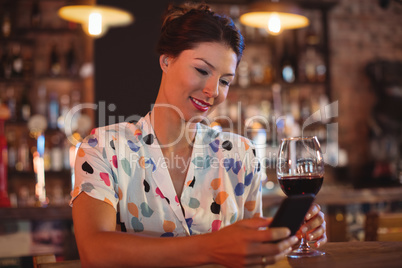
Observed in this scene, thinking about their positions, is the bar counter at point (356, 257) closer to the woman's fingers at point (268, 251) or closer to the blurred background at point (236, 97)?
the woman's fingers at point (268, 251)

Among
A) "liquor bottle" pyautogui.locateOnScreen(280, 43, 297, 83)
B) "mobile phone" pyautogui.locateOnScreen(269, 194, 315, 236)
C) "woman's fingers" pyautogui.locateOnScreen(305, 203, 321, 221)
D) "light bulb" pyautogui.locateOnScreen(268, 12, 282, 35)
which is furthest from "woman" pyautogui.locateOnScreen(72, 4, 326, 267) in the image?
"liquor bottle" pyautogui.locateOnScreen(280, 43, 297, 83)

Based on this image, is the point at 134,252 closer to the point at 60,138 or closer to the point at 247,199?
the point at 247,199

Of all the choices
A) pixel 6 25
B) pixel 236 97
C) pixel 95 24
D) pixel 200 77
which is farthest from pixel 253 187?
pixel 6 25

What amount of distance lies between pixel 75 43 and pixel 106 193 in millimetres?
4089

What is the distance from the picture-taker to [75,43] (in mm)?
5062

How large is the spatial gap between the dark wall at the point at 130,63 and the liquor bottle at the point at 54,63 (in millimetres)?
1336

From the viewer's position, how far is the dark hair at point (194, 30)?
1397 millimetres

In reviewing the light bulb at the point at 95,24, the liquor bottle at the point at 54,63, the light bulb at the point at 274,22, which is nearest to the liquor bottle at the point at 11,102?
the liquor bottle at the point at 54,63

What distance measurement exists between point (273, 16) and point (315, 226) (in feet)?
9.71

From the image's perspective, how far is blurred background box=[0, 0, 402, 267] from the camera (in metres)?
3.56

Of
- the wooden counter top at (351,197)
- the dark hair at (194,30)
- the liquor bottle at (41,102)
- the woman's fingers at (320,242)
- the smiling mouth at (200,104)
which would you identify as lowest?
the wooden counter top at (351,197)

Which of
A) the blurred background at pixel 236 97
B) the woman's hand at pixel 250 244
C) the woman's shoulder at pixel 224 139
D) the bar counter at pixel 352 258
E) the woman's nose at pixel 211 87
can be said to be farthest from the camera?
the blurred background at pixel 236 97

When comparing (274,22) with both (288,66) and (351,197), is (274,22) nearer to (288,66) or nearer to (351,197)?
(351,197)

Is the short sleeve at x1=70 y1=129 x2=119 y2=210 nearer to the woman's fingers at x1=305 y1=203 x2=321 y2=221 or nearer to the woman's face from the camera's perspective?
the woman's face
